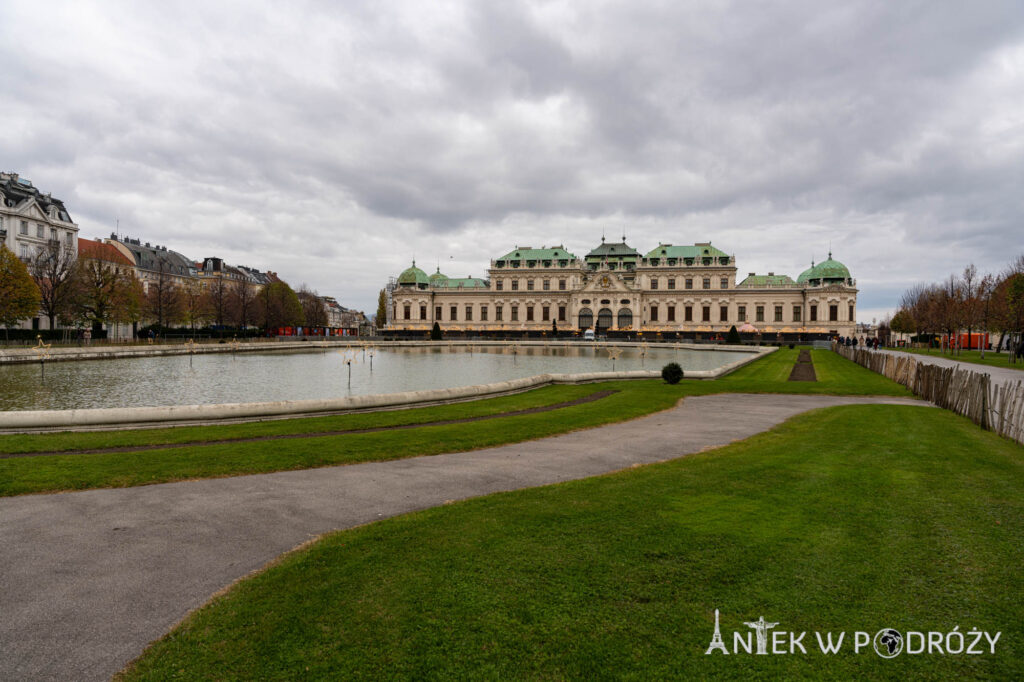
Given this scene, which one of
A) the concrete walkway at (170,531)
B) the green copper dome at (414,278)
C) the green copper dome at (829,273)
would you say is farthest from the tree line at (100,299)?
the green copper dome at (829,273)

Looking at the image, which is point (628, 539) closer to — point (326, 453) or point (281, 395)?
point (326, 453)

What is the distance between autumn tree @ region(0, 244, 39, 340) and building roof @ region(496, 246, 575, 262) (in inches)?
3077

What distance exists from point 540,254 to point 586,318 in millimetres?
18137

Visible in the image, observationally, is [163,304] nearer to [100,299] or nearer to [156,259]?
[100,299]

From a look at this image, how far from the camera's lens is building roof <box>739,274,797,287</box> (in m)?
101

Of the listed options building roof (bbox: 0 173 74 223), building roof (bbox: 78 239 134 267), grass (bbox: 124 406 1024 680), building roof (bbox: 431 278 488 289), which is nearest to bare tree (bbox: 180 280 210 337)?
building roof (bbox: 78 239 134 267)

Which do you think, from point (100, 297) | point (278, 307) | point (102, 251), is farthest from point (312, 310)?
point (100, 297)

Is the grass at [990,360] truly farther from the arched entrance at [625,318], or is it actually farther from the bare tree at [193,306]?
the bare tree at [193,306]

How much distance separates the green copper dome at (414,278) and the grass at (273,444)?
99947mm

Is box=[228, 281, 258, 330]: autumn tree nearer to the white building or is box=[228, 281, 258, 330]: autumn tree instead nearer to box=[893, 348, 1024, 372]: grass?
the white building

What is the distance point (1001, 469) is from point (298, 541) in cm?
1149

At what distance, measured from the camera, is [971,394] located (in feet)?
49.0

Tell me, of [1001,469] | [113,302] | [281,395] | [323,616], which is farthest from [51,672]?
[113,302]

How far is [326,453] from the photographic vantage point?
11.2 m
